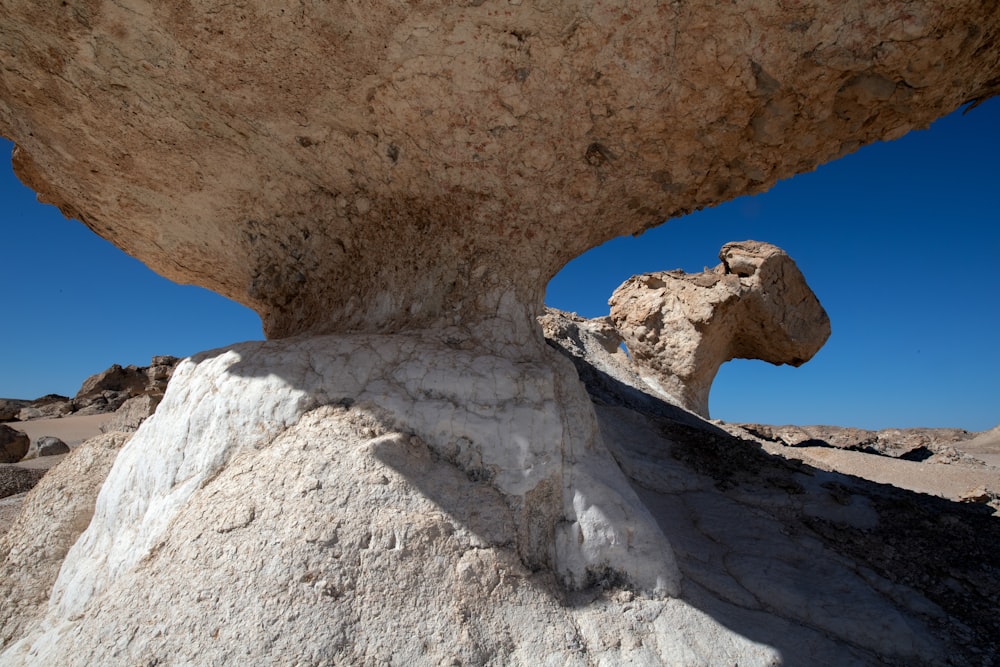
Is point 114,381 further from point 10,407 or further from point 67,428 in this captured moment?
point 67,428

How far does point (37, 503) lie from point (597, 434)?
2820 millimetres

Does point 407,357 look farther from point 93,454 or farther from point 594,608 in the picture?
point 93,454

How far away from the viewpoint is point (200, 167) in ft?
8.81

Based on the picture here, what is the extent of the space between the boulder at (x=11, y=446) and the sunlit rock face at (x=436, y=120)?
7.50 meters

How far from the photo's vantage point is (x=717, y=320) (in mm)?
8516

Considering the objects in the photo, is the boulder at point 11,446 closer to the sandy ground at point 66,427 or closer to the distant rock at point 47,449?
the distant rock at point 47,449

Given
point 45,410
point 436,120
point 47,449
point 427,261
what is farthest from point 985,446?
point 45,410

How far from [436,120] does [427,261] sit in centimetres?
73

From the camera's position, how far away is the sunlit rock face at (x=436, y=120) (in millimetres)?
2027

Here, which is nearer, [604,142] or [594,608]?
[594,608]

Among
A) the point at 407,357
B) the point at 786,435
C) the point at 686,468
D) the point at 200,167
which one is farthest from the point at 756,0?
the point at 786,435

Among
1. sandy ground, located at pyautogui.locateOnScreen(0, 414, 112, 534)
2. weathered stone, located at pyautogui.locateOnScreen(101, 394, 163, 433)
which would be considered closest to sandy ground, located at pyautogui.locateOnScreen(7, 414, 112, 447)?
sandy ground, located at pyautogui.locateOnScreen(0, 414, 112, 534)

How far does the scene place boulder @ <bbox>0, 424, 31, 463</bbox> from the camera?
8.25 meters

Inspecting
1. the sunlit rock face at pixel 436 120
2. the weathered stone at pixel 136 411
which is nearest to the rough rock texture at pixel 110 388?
the weathered stone at pixel 136 411
